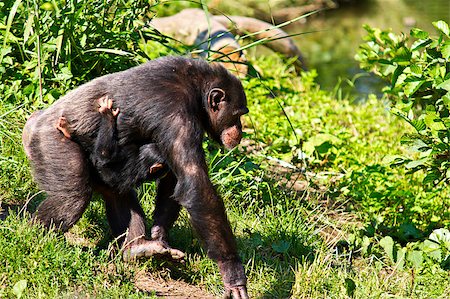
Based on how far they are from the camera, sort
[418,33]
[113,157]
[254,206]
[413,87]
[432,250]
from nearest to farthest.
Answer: [113,157]
[418,33]
[413,87]
[432,250]
[254,206]

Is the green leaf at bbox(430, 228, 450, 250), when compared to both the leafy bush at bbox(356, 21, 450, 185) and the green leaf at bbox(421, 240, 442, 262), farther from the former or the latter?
the leafy bush at bbox(356, 21, 450, 185)

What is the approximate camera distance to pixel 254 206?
668cm

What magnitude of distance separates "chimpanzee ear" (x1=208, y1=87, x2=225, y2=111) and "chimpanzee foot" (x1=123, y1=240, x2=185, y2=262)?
107 centimetres

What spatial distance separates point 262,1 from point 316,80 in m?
5.15

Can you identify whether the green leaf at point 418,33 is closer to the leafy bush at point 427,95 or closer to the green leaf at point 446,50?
the leafy bush at point 427,95

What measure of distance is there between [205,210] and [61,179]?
3.51 ft

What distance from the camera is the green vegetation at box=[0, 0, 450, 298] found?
5188mm

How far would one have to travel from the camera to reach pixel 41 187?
5543mm

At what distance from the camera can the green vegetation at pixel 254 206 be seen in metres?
5.19

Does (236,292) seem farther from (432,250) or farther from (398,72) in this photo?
(398,72)

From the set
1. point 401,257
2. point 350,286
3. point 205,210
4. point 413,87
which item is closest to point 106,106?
point 205,210

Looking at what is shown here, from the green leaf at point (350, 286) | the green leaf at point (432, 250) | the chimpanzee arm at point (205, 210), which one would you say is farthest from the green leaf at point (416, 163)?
the chimpanzee arm at point (205, 210)

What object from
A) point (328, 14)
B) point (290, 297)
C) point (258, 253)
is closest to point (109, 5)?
point (258, 253)

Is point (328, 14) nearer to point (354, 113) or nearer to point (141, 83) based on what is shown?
point (354, 113)
